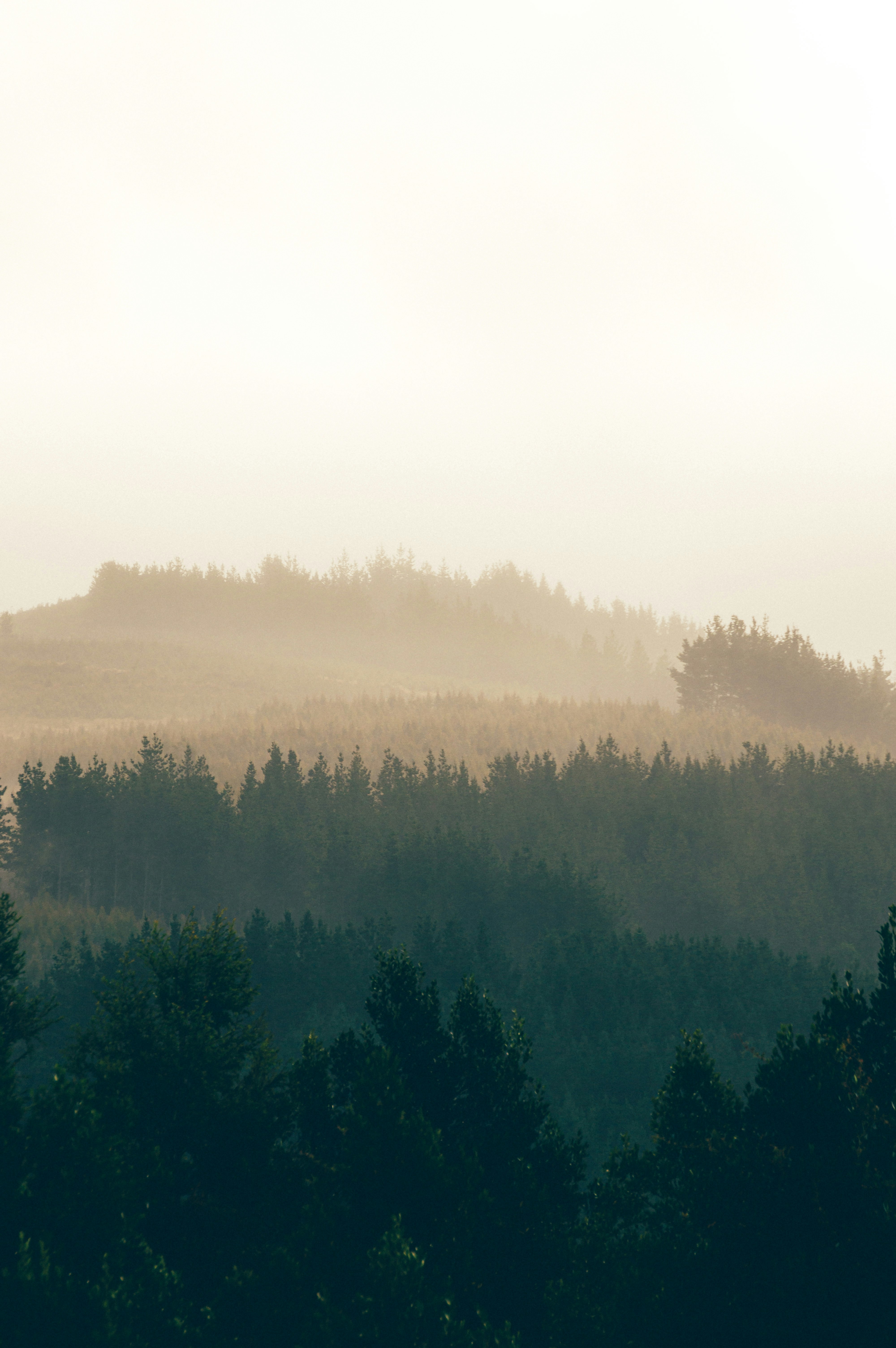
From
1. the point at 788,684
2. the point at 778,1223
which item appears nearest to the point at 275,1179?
the point at 778,1223

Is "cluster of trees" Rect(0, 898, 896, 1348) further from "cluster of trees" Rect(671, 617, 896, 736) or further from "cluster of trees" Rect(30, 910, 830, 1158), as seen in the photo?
"cluster of trees" Rect(671, 617, 896, 736)

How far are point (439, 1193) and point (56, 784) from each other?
91431 millimetres

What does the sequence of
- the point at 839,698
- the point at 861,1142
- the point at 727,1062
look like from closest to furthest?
1. the point at 861,1142
2. the point at 727,1062
3. the point at 839,698

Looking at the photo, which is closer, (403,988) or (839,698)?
(403,988)

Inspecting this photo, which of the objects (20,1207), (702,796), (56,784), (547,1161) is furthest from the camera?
(702,796)

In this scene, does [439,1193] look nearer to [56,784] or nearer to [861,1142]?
[861,1142]

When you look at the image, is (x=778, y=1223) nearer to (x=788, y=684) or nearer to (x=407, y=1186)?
(x=407, y=1186)

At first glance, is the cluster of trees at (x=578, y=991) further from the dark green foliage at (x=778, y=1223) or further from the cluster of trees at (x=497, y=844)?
the dark green foliage at (x=778, y=1223)

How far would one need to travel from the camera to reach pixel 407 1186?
73.0 feet

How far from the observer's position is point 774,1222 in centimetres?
1948

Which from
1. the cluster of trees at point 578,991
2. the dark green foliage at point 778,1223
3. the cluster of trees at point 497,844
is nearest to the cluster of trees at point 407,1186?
the dark green foliage at point 778,1223

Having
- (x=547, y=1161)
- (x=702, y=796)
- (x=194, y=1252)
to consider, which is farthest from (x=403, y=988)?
(x=702, y=796)

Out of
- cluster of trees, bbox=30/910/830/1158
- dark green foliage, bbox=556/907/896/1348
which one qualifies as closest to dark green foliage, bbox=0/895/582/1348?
dark green foliage, bbox=556/907/896/1348

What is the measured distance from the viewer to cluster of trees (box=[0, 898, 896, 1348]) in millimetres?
17484
